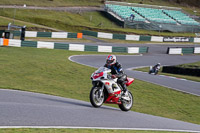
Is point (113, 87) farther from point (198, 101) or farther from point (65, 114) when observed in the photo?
point (198, 101)

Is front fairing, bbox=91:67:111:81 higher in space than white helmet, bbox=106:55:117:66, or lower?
lower

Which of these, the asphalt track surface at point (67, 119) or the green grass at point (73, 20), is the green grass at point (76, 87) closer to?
→ the asphalt track surface at point (67, 119)

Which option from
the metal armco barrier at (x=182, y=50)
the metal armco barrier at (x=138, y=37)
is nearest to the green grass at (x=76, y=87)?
the metal armco barrier at (x=182, y=50)

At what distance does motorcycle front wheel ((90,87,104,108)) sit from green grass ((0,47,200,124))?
3.94m

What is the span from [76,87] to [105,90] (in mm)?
7216

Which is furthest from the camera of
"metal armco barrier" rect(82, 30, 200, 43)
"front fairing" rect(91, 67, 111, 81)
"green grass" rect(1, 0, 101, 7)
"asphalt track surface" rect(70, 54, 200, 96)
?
"green grass" rect(1, 0, 101, 7)

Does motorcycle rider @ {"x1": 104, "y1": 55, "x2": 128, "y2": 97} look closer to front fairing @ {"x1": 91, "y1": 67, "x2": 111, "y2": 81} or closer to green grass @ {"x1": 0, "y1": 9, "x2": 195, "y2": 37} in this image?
front fairing @ {"x1": 91, "y1": 67, "x2": 111, "y2": 81}

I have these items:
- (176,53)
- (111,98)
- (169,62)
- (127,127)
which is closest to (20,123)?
(127,127)

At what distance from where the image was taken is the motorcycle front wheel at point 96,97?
11.7 meters

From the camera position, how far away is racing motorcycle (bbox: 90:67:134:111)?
11.7m

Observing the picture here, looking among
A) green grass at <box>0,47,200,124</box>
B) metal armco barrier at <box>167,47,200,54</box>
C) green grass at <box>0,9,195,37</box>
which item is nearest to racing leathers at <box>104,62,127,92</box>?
green grass at <box>0,47,200,124</box>

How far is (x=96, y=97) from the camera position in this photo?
11.9 metres

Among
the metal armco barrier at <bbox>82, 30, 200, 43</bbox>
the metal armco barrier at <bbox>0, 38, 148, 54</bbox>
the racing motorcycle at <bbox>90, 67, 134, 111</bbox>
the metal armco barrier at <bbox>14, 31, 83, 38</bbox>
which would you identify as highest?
the metal armco barrier at <bbox>82, 30, 200, 43</bbox>

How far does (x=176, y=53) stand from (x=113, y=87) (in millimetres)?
37379
